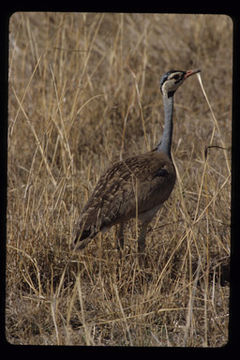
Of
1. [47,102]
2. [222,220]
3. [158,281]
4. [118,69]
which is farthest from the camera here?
[118,69]

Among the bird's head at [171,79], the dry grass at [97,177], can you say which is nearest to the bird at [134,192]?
the bird's head at [171,79]

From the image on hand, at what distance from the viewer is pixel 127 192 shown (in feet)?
13.1

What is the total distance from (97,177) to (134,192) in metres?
0.66

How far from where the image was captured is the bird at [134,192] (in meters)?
3.82

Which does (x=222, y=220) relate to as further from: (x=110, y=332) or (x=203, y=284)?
(x=110, y=332)

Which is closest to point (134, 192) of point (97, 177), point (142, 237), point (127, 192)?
point (127, 192)

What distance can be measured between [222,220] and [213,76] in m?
1.94

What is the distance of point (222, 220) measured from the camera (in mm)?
4184

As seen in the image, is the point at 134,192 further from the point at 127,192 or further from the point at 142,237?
the point at 142,237

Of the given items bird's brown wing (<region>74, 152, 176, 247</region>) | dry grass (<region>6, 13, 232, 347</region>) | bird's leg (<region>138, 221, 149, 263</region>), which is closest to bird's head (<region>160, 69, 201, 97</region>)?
dry grass (<region>6, 13, 232, 347</region>)

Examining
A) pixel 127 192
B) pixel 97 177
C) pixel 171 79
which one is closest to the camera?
pixel 127 192

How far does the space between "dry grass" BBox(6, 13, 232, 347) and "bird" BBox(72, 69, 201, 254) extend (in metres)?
0.10

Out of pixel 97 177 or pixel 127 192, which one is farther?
pixel 97 177

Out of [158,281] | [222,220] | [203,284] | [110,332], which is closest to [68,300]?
[110,332]
